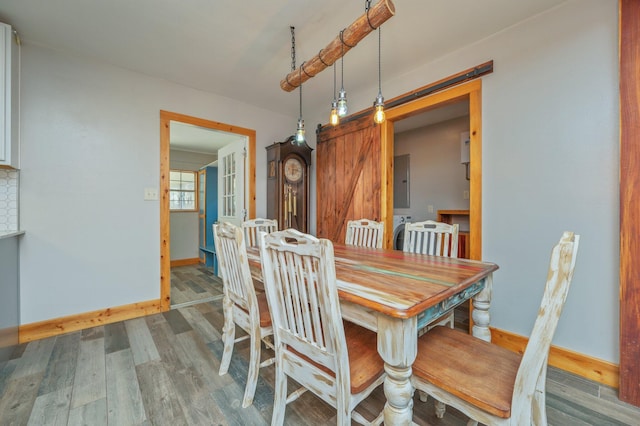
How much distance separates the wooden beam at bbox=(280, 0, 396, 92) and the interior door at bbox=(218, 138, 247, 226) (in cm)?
170

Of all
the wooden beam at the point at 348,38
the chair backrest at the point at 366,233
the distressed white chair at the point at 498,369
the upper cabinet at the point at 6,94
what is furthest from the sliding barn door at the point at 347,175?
the upper cabinet at the point at 6,94

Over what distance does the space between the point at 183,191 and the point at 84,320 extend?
3.35 metres

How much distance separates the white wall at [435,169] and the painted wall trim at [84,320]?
12.9ft

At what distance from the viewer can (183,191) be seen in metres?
5.38

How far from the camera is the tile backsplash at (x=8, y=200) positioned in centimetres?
209

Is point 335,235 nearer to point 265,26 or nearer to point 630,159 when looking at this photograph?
point 265,26

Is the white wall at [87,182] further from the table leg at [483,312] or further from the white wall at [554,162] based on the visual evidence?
the table leg at [483,312]

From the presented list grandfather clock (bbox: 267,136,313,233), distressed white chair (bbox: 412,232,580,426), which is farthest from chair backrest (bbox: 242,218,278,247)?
distressed white chair (bbox: 412,232,580,426)

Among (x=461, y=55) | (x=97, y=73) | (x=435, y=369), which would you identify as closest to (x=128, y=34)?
(x=97, y=73)

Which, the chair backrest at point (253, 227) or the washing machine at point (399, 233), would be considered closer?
the chair backrest at point (253, 227)

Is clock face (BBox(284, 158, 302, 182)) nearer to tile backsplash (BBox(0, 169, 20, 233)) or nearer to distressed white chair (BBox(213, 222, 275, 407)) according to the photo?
distressed white chair (BBox(213, 222, 275, 407))

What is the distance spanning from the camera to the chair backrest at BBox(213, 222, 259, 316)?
1.42 metres

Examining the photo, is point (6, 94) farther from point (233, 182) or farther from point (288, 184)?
point (288, 184)

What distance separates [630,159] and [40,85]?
440 centimetres
